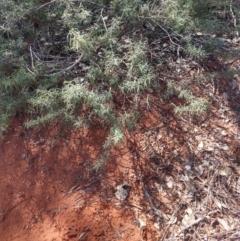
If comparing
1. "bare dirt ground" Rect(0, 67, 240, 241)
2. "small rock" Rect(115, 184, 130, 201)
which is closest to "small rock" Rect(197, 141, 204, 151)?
"bare dirt ground" Rect(0, 67, 240, 241)

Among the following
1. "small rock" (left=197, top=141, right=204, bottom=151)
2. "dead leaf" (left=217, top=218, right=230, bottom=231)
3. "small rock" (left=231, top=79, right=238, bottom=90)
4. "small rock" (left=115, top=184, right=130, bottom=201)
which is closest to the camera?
"dead leaf" (left=217, top=218, right=230, bottom=231)

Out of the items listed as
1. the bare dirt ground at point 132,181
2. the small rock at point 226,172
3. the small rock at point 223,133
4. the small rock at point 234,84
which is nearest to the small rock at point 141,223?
the bare dirt ground at point 132,181

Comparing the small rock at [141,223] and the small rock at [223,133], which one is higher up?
the small rock at [223,133]

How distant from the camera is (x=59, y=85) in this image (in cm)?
248

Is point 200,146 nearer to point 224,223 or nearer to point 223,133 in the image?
point 223,133

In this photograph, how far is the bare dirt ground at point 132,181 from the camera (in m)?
2.19

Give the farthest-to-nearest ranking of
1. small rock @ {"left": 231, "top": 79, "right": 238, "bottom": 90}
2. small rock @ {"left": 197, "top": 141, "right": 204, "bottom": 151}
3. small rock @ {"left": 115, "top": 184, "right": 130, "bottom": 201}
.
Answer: small rock @ {"left": 231, "top": 79, "right": 238, "bottom": 90}
small rock @ {"left": 197, "top": 141, "right": 204, "bottom": 151}
small rock @ {"left": 115, "top": 184, "right": 130, "bottom": 201}

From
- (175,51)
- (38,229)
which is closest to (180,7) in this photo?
(175,51)

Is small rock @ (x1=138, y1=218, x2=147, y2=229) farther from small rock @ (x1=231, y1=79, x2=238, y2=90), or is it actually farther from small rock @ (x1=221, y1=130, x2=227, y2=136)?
small rock @ (x1=231, y1=79, x2=238, y2=90)

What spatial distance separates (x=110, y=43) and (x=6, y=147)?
1130 mm

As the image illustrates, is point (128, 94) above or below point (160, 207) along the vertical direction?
above

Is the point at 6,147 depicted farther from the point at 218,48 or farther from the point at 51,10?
the point at 218,48

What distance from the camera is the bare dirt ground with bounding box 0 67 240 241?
219 cm

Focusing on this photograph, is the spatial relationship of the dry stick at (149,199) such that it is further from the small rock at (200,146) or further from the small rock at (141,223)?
the small rock at (200,146)
